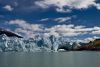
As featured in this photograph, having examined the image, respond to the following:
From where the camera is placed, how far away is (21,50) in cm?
19938

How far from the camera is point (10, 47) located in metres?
199

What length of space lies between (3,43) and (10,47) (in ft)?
21.7

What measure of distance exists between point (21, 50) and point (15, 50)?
4925 mm

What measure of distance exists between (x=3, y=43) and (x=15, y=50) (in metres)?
11.4

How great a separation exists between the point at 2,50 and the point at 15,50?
10625mm

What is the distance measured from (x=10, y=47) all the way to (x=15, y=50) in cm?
479

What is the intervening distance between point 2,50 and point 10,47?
728 cm

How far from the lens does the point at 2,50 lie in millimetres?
195625

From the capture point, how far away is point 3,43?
199375 mm

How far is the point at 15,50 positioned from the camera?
654ft

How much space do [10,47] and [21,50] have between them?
9.36 m
